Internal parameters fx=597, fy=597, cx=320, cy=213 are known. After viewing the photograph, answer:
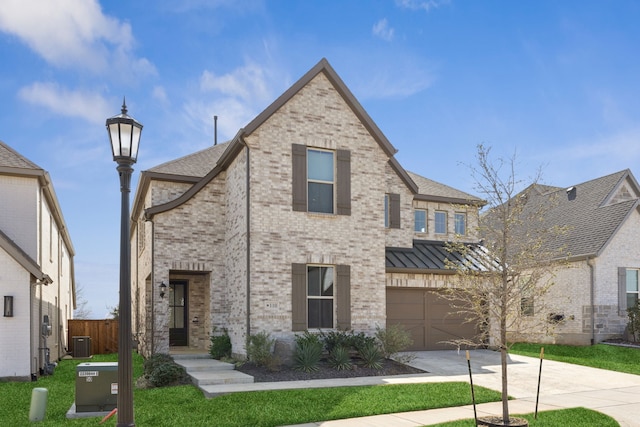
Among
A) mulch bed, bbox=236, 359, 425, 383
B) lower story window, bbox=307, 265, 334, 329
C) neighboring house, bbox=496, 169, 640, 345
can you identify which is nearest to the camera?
mulch bed, bbox=236, 359, 425, 383

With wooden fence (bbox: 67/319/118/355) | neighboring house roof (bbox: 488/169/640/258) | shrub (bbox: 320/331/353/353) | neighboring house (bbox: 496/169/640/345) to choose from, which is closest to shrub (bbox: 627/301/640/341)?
neighboring house (bbox: 496/169/640/345)

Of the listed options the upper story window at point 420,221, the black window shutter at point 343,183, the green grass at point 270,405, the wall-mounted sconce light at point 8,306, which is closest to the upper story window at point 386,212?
the upper story window at point 420,221

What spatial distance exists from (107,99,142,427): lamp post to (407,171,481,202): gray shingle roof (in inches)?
658

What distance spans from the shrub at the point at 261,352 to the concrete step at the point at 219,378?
739mm

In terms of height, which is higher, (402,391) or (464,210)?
(464,210)

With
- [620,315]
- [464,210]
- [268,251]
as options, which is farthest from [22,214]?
[620,315]

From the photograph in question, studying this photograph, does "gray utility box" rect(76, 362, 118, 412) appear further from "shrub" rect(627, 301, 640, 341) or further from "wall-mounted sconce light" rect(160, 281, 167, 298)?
"shrub" rect(627, 301, 640, 341)

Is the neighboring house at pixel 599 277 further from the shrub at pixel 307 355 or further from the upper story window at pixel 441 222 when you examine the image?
the shrub at pixel 307 355

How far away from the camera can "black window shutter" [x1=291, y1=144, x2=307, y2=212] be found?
16.5 meters

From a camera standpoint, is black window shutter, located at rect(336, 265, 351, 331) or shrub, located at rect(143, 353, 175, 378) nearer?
shrub, located at rect(143, 353, 175, 378)

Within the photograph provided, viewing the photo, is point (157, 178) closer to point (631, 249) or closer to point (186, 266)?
point (186, 266)

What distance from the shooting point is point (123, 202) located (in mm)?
7859

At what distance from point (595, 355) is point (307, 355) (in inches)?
430

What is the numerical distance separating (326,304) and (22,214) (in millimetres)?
9074
